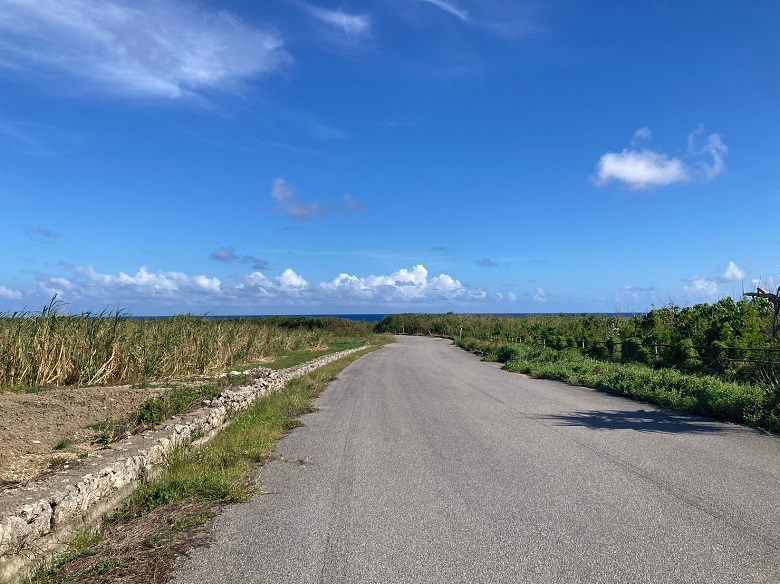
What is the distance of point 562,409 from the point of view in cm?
1272

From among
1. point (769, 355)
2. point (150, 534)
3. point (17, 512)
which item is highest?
point (769, 355)

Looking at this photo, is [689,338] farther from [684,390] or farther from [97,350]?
[97,350]

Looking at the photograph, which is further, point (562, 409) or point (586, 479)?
point (562, 409)

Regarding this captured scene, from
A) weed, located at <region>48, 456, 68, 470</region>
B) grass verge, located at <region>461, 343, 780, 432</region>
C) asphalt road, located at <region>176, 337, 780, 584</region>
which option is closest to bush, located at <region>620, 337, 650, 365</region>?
grass verge, located at <region>461, 343, 780, 432</region>

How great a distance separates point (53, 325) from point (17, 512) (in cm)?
986

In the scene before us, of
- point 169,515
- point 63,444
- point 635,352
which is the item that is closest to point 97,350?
point 63,444

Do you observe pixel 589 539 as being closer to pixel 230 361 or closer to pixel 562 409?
pixel 562 409

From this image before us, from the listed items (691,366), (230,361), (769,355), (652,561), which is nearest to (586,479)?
(652,561)

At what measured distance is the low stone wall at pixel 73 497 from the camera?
4555 millimetres

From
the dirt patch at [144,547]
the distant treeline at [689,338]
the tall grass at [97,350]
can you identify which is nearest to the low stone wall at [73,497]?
the dirt patch at [144,547]

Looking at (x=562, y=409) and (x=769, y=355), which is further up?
(x=769, y=355)

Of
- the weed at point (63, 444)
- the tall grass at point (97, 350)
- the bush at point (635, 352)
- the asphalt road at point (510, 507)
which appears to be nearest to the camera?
the asphalt road at point (510, 507)

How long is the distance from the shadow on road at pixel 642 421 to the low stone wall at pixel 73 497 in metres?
6.94

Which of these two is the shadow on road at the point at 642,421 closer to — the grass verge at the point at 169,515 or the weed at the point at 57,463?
the grass verge at the point at 169,515
